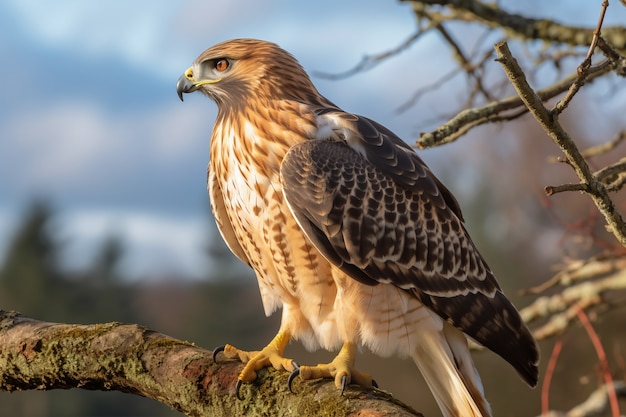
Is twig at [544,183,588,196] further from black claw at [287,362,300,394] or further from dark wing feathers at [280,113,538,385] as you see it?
black claw at [287,362,300,394]

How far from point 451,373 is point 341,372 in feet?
2.60

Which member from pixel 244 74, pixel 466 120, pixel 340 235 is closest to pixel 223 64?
pixel 244 74

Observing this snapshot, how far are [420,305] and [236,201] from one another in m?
1.04

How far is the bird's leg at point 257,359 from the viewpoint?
373 centimetres

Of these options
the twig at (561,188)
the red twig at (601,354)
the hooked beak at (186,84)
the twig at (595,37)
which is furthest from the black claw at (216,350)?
the red twig at (601,354)

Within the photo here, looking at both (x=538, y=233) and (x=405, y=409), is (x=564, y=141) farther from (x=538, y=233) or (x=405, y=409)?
(x=538, y=233)

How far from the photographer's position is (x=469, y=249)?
448cm

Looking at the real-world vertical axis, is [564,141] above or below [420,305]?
above

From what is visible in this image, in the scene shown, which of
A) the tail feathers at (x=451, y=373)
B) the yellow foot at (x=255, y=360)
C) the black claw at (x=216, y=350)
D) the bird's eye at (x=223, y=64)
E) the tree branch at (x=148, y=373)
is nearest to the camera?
the tree branch at (x=148, y=373)

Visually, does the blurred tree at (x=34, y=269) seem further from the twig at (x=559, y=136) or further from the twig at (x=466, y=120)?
the twig at (x=559, y=136)

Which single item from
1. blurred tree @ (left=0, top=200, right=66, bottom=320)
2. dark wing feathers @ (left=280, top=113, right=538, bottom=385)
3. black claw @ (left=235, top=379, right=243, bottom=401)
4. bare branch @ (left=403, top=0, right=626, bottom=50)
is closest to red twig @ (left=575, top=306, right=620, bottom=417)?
dark wing feathers @ (left=280, top=113, right=538, bottom=385)

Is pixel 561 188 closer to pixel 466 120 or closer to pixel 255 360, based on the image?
pixel 466 120

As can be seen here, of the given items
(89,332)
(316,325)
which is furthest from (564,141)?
(89,332)

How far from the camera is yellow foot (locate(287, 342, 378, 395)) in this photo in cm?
362
